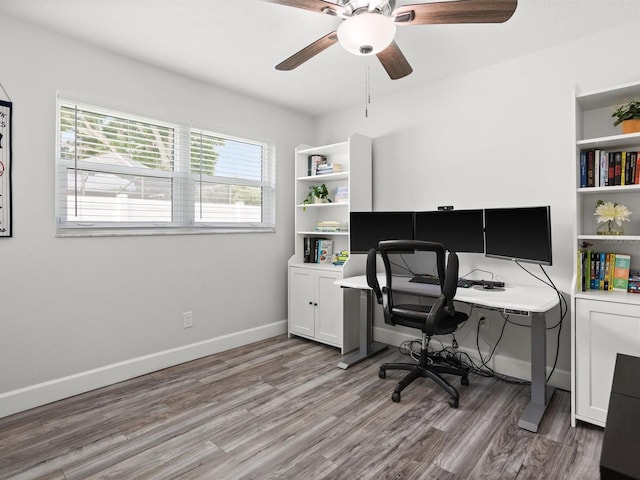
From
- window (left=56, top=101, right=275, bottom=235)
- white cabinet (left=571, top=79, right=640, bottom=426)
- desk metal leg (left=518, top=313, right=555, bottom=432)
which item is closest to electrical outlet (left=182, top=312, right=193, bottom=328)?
window (left=56, top=101, right=275, bottom=235)

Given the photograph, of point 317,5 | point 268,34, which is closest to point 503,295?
point 317,5

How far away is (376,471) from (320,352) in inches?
64.2

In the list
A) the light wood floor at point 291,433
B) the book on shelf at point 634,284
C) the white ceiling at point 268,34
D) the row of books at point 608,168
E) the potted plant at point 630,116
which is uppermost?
the white ceiling at point 268,34

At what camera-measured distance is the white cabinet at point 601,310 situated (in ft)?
6.39

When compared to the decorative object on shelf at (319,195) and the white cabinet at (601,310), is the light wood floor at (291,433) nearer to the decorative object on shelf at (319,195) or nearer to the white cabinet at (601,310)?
the white cabinet at (601,310)

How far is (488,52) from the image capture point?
2668 millimetres

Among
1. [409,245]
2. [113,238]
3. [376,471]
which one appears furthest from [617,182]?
[113,238]

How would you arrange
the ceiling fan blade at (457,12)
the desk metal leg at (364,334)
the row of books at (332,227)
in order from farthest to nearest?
the row of books at (332,227), the desk metal leg at (364,334), the ceiling fan blade at (457,12)

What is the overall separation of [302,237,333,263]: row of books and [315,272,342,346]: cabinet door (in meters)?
0.36

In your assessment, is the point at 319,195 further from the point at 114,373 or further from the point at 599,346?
the point at 599,346

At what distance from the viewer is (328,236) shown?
13.1 ft

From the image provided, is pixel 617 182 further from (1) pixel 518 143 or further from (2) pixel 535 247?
(1) pixel 518 143

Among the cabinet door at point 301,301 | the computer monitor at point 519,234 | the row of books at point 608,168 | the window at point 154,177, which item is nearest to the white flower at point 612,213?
the row of books at point 608,168

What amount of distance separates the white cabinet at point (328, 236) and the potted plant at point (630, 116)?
193 cm
